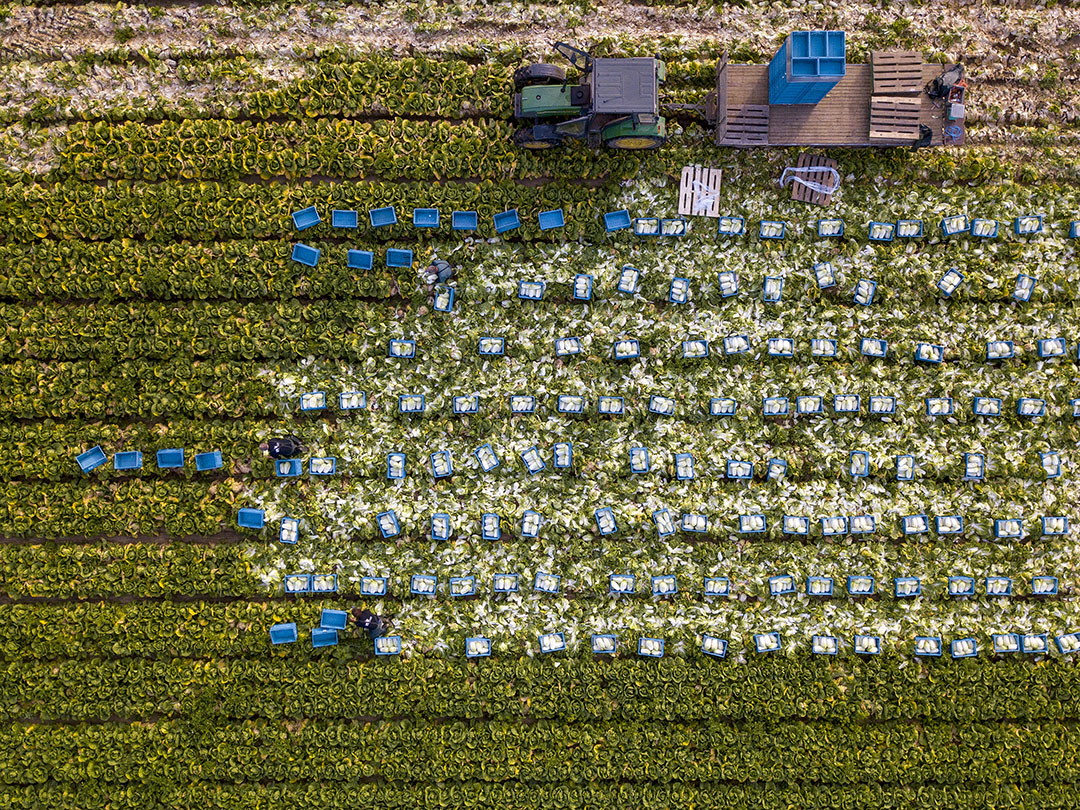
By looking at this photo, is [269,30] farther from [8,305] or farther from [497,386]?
[497,386]

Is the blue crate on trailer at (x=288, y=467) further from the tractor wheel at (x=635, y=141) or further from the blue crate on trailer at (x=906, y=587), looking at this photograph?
the blue crate on trailer at (x=906, y=587)

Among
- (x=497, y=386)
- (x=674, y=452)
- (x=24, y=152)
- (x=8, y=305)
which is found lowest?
(x=674, y=452)

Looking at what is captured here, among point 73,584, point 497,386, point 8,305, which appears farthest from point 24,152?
point 497,386

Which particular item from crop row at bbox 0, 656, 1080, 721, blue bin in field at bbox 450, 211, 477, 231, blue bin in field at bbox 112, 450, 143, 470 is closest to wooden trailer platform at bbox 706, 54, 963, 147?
blue bin in field at bbox 450, 211, 477, 231

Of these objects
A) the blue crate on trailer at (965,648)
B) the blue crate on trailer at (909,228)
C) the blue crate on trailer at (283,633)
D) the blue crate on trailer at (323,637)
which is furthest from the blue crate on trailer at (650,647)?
the blue crate on trailer at (909,228)

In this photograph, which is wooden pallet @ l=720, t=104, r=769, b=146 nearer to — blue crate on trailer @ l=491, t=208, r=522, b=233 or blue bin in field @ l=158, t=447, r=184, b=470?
blue crate on trailer @ l=491, t=208, r=522, b=233

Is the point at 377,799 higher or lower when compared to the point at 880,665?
lower
